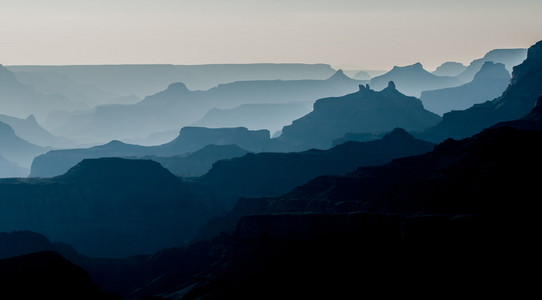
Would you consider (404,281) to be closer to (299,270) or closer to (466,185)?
(299,270)

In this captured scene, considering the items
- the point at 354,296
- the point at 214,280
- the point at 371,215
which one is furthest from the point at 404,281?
the point at 214,280

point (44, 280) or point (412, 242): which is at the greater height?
point (412, 242)

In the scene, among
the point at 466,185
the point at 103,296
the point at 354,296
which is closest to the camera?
the point at 103,296

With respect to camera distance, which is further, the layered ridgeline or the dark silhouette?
the layered ridgeline

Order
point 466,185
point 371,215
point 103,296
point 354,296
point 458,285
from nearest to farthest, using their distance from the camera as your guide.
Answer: point 103,296 → point 458,285 → point 354,296 → point 371,215 → point 466,185

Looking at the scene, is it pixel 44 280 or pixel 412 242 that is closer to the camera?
pixel 44 280

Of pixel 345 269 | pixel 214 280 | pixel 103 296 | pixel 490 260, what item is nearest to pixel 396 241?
pixel 345 269

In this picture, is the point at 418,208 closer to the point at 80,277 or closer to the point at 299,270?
the point at 299,270

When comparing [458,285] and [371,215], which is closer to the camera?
[458,285]

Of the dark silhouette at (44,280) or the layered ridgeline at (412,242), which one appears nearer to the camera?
the dark silhouette at (44,280)

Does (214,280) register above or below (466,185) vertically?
below
